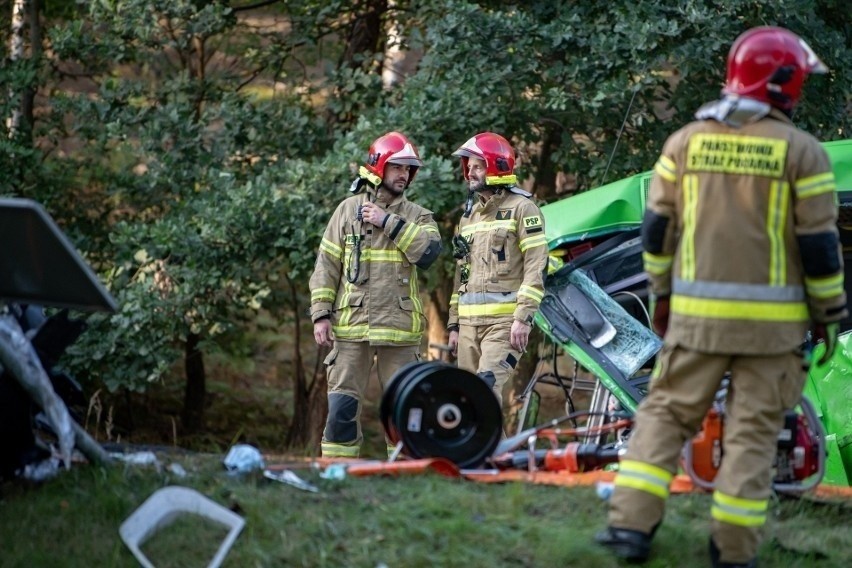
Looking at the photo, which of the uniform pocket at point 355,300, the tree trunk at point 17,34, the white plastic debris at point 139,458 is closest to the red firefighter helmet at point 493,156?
A: the uniform pocket at point 355,300

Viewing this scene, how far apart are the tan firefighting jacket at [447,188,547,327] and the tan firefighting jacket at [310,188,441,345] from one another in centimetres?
34

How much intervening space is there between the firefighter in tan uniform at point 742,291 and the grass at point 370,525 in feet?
1.11

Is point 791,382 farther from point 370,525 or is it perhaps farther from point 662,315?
point 370,525

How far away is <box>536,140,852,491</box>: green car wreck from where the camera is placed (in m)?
6.84

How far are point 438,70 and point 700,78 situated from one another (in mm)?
2130

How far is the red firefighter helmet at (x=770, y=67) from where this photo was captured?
459 cm

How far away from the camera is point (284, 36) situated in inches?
463

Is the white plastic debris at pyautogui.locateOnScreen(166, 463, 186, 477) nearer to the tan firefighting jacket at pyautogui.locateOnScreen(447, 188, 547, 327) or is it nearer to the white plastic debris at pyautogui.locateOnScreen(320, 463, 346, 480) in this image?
the white plastic debris at pyautogui.locateOnScreen(320, 463, 346, 480)

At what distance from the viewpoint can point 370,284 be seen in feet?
24.7

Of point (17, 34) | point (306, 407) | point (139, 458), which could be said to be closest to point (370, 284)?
point (139, 458)

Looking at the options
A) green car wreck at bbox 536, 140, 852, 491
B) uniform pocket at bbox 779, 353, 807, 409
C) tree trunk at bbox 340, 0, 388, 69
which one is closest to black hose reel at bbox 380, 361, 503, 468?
green car wreck at bbox 536, 140, 852, 491

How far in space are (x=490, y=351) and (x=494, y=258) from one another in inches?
22.9

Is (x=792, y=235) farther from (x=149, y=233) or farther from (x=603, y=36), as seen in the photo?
(x=149, y=233)

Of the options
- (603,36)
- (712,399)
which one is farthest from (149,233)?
(712,399)
